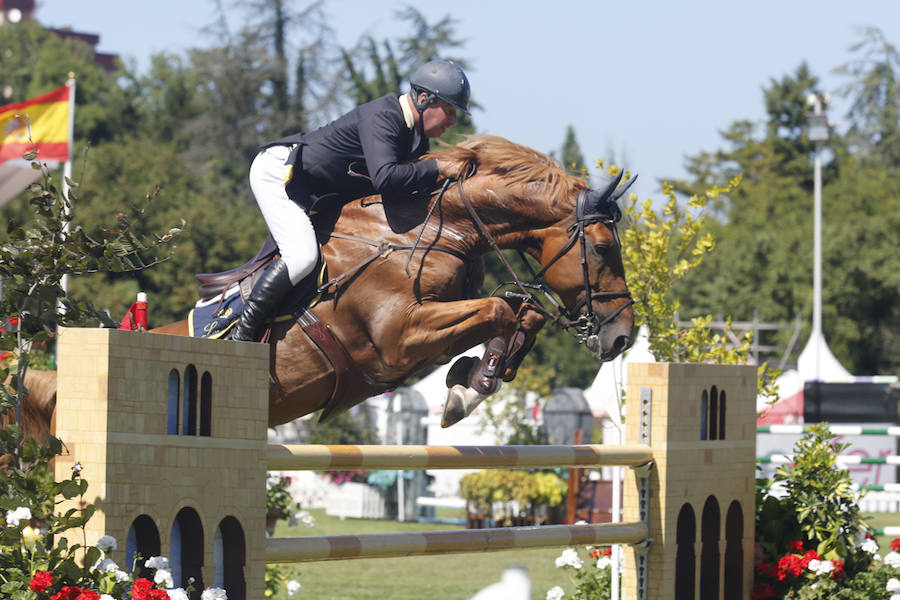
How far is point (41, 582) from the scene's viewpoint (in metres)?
3.29

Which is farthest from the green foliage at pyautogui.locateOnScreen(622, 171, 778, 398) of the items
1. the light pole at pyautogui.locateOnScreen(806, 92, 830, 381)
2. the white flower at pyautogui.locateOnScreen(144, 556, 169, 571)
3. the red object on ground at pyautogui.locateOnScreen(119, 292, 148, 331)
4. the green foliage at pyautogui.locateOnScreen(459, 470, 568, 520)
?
the light pole at pyautogui.locateOnScreen(806, 92, 830, 381)

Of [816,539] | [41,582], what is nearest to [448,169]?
[816,539]

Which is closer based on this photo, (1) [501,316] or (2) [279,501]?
(1) [501,316]

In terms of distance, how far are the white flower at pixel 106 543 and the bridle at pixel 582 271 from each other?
240cm

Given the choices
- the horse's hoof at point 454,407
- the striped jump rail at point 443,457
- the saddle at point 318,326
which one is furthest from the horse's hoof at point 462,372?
the striped jump rail at point 443,457

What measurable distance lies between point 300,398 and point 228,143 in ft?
140

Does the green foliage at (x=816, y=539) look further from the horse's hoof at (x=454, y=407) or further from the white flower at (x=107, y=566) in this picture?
the white flower at (x=107, y=566)

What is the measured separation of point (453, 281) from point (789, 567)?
1.99 meters

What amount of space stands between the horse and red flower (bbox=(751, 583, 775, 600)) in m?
1.40

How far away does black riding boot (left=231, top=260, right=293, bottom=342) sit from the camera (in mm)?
5328

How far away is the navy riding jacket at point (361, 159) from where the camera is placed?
539 cm

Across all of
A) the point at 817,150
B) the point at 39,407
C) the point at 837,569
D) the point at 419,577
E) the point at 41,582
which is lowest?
the point at 419,577

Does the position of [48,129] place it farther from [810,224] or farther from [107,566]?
[810,224]

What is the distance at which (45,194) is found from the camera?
157 inches
